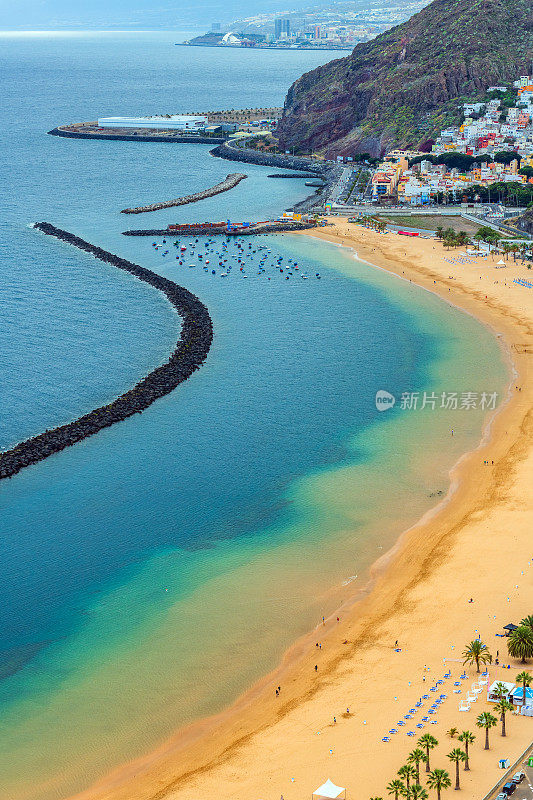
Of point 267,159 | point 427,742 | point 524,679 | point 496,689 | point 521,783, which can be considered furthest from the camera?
point 267,159

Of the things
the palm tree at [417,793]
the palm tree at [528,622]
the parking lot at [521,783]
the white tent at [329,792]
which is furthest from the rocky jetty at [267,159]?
the palm tree at [417,793]

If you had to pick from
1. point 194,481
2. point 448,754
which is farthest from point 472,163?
point 448,754

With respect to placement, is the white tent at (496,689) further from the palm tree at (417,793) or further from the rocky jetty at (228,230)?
the rocky jetty at (228,230)

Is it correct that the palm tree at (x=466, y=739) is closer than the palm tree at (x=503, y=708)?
Yes

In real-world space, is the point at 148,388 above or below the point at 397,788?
above

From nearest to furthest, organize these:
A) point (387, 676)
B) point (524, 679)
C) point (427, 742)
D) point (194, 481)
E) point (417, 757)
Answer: point (417, 757)
point (427, 742)
point (524, 679)
point (387, 676)
point (194, 481)

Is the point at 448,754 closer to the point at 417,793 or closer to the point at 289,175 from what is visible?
the point at 417,793

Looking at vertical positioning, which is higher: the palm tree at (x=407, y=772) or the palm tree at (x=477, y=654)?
the palm tree at (x=477, y=654)
